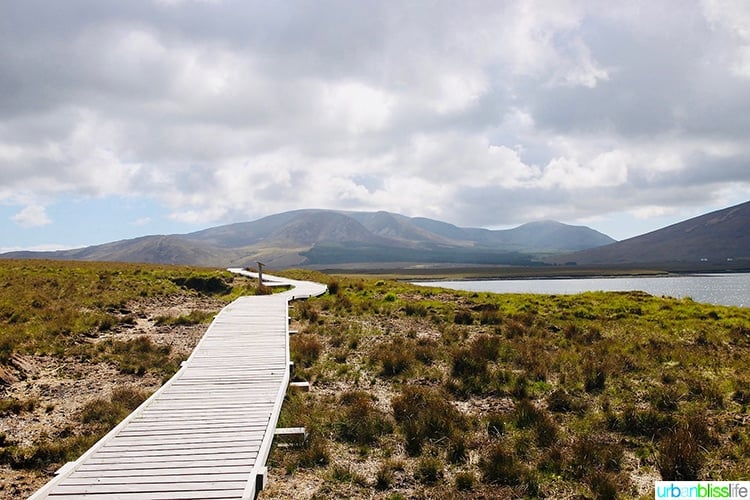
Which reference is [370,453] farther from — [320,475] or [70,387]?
[70,387]

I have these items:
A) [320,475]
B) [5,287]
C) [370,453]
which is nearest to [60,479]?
[320,475]

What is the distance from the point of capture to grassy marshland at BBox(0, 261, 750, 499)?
848 centimetres

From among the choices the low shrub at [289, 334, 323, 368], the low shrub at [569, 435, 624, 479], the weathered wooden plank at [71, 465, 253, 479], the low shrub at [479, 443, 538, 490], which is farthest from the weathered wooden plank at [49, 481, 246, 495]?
the low shrub at [289, 334, 323, 368]

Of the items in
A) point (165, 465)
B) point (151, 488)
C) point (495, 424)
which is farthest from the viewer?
point (495, 424)

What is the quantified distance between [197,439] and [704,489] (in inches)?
358

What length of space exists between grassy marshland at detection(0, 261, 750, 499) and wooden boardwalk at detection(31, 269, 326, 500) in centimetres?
86

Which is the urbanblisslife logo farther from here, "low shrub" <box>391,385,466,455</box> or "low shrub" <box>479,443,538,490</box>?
"low shrub" <box>391,385,466,455</box>

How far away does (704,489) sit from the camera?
7719mm

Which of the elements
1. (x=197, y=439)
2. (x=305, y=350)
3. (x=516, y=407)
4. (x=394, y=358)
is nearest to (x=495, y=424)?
(x=516, y=407)

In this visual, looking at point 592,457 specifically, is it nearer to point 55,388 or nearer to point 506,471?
point 506,471

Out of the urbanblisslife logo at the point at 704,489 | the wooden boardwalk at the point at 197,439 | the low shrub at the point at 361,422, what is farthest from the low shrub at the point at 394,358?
the urbanblisslife logo at the point at 704,489

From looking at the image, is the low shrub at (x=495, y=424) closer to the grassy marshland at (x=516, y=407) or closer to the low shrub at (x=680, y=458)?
the grassy marshland at (x=516, y=407)

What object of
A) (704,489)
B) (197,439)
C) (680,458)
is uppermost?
(197,439)

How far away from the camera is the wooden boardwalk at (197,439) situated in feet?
23.8
